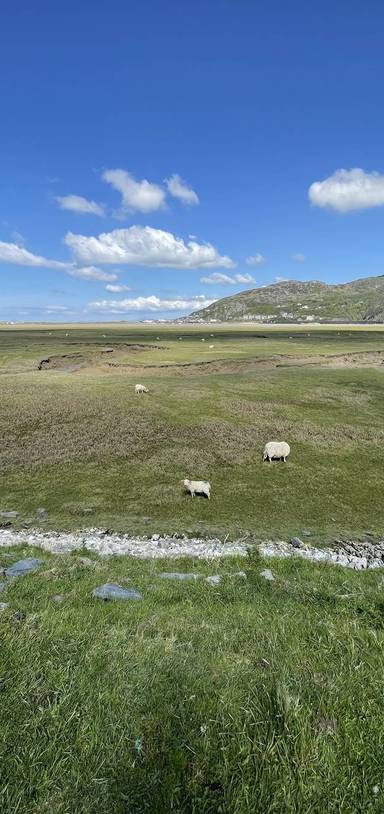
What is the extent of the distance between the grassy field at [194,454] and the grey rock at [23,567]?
22.0 ft

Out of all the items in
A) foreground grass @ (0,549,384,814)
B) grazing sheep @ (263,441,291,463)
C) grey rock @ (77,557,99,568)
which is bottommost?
grazing sheep @ (263,441,291,463)

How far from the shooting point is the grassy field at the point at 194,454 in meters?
21.6

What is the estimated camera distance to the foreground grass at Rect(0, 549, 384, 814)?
4.24 meters

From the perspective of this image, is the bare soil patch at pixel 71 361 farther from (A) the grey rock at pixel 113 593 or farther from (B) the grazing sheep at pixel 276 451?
(A) the grey rock at pixel 113 593

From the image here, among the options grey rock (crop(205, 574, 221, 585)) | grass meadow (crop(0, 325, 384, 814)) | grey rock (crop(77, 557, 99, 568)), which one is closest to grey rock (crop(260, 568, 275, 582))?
grass meadow (crop(0, 325, 384, 814))

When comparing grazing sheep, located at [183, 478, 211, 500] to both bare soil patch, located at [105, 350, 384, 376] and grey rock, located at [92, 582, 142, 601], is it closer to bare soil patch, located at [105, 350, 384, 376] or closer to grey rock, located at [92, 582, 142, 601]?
grey rock, located at [92, 582, 142, 601]

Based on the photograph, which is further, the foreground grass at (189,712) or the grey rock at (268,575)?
the grey rock at (268,575)

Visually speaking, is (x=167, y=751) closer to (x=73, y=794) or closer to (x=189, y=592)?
(x=73, y=794)

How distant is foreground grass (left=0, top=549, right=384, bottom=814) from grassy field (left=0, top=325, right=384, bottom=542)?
40.1 feet

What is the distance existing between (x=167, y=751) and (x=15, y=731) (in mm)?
1765

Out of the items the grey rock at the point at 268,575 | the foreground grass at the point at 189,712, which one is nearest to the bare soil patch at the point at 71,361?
the grey rock at the point at 268,575

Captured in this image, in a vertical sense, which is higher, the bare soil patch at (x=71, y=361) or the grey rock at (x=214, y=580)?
the bare soil patch at (x=71, y=361)

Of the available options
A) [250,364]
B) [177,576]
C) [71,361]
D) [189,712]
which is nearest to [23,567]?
[177,576]

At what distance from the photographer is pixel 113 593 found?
1051 centimetres
